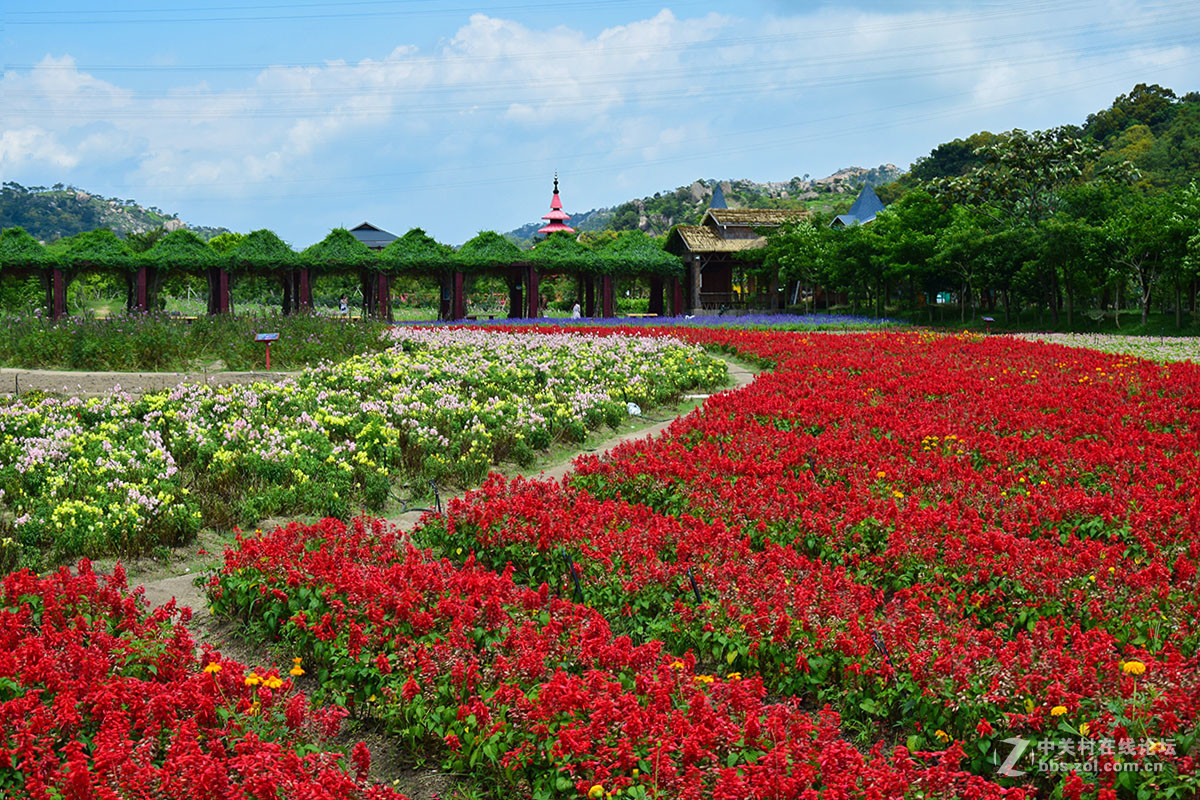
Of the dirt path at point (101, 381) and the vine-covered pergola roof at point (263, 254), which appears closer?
the dirt path at point (101, 381)

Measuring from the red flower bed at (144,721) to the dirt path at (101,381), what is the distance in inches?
322

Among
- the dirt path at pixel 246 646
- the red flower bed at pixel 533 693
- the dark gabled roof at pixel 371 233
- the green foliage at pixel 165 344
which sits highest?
the dark gabled roof at pixel 371 233

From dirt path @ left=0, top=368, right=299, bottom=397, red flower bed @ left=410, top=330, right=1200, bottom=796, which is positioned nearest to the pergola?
dirt path @ left=0, top=368, right=299, bottom=397

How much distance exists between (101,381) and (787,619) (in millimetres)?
11839

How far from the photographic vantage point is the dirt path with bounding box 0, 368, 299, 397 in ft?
40.9

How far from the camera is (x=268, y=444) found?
897cm

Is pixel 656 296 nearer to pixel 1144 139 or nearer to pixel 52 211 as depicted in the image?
pixel 1144 139

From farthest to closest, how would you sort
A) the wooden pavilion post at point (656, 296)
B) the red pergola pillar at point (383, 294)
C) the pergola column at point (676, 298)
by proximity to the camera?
the wooden pavilion post at point (656, 296), the pergola column at point (676, 298), the red pergola pillar at point (383, 294)

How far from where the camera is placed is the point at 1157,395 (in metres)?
11.3

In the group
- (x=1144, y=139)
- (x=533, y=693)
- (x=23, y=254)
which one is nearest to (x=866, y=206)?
(x=1144, y=139)

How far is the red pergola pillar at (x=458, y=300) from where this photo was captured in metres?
42.5

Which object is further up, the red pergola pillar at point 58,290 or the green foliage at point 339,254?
the green foliage at point 339,254

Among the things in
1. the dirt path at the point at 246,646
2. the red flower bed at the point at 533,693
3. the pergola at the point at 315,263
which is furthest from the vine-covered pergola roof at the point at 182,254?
the red flower bed at the point at 533,693

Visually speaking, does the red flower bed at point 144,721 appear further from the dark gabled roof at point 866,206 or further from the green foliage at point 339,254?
the dark gabled roof at point 866,206
